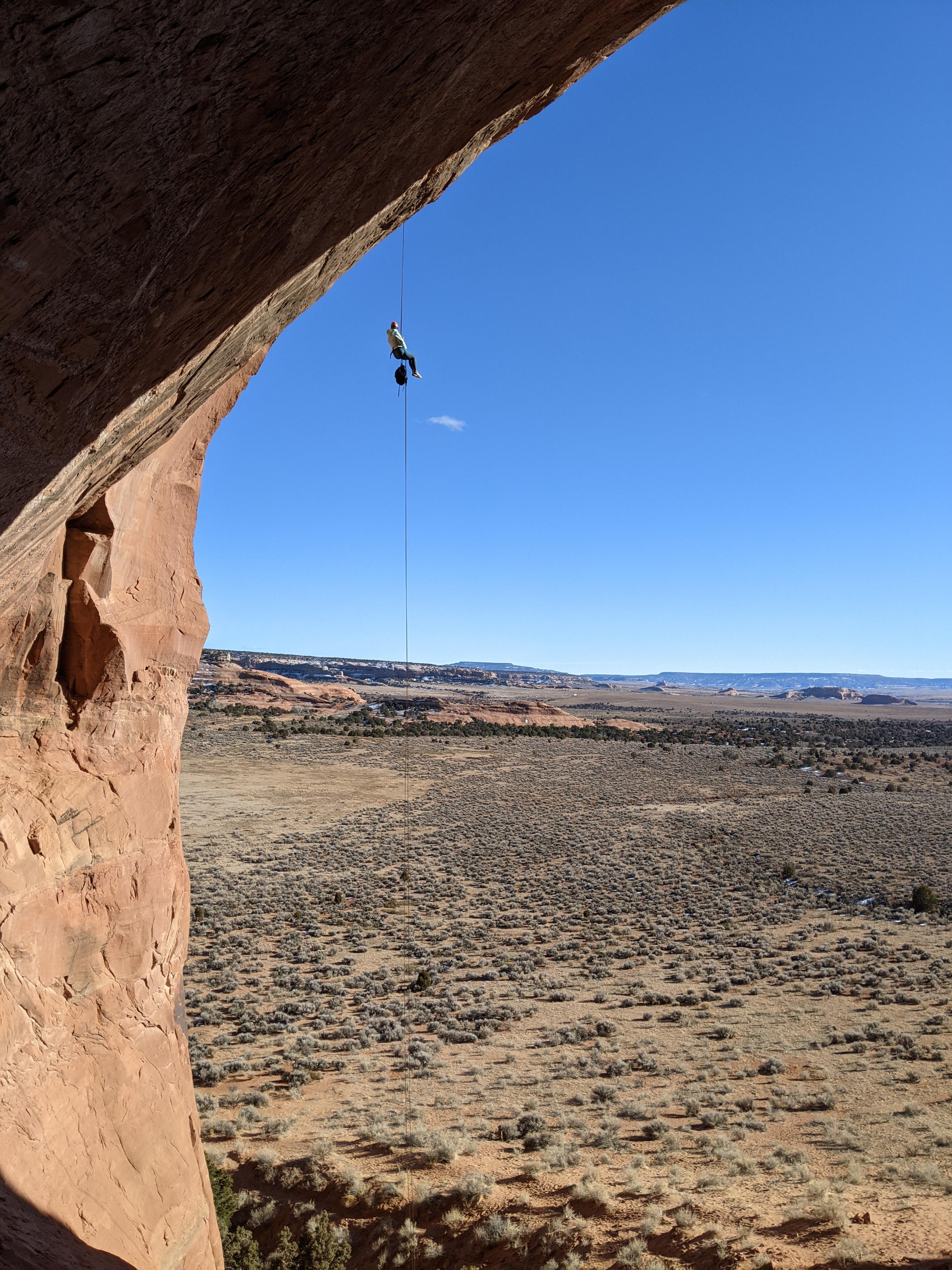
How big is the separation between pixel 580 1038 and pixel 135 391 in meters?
15.8

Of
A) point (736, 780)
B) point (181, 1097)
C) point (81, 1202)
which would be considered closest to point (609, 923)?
point (181, 1097)

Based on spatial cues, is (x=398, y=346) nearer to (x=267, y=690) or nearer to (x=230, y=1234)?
(x=230, y=1234)

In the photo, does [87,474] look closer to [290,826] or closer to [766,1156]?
[766,1156]

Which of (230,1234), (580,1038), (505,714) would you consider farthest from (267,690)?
(230,1234)

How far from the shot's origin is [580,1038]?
15.2 metres

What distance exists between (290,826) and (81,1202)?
32.5 meters

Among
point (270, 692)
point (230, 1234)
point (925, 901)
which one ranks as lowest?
point (925, 901)

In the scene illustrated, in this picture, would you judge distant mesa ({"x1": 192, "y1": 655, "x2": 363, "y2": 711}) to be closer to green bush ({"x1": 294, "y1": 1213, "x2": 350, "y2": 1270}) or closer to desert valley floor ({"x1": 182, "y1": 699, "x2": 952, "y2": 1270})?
desert valley floor ({"x1": 182, "y1": 699, "x2": 952, "y2": 1270})

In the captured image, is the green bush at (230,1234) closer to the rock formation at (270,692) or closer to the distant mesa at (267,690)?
the rock formation at (270,692)

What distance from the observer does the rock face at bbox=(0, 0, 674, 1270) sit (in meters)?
2.35

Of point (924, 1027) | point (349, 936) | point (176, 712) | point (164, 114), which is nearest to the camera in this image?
point (164, 114)

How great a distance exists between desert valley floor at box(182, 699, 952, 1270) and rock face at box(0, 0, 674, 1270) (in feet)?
13.8

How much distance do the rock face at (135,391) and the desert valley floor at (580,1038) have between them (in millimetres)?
4219

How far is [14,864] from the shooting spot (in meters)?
5.57
